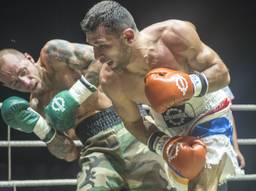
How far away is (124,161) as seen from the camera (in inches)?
88.9

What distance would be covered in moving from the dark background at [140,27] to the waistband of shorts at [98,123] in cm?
241

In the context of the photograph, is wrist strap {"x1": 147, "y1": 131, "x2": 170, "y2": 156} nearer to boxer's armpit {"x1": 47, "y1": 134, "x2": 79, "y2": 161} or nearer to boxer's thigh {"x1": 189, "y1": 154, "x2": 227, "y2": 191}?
boxer's thigh {"x1": 189, "y1": 154, "x2": 227, "y2": 191}

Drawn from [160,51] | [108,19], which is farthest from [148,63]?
[108,19]

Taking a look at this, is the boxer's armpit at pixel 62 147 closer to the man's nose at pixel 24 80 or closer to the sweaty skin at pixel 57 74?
the sweaty skin at pixel 57 74

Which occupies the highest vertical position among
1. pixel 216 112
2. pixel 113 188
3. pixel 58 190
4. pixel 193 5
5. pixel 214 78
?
pixel 214 78

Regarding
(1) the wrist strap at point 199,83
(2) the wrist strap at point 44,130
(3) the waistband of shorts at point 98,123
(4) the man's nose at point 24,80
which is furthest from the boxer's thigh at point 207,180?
(4) the man's nose at point 24,80

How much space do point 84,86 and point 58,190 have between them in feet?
9.88

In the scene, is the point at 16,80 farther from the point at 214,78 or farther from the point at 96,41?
the point at 214,78

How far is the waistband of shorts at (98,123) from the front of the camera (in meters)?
2.28

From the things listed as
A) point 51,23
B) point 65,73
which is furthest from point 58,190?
point 65,73

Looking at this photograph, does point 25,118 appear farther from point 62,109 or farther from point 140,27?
point 140,27

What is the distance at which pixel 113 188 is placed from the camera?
2.20 metres

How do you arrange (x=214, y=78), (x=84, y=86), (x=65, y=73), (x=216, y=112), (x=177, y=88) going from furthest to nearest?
(x=65, y=73) → (x=84, y=86) → (x=216, y=112) → (x=214, y=78) → (x=177, y=88)

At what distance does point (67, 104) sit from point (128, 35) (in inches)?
15.4
